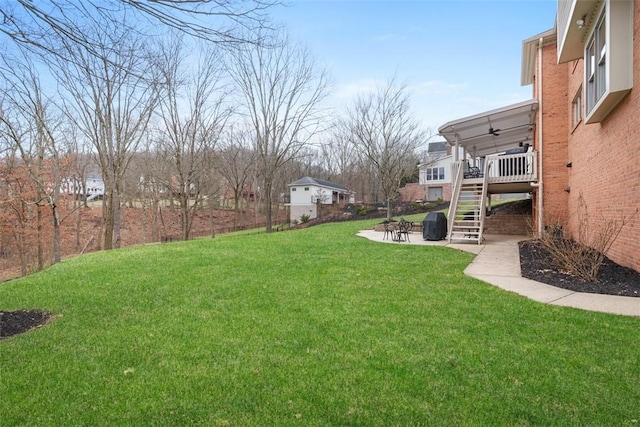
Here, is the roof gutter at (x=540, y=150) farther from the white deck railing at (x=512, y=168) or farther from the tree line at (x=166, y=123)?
the tree line at (x=166, y=123)

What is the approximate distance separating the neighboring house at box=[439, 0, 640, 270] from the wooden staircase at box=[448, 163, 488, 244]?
0.05 meters

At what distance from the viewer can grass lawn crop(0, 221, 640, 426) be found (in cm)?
239

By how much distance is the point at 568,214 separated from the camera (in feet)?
35.5

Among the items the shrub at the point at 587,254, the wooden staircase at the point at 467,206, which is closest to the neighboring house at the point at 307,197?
the wooden staircase at the point at 467,206

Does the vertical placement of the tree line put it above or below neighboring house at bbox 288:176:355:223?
above

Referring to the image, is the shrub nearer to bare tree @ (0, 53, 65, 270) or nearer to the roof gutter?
the roof gutter

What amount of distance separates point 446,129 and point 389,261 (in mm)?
6775

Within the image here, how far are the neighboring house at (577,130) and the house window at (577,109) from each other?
0.03 meters

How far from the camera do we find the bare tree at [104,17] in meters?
→ 3.45

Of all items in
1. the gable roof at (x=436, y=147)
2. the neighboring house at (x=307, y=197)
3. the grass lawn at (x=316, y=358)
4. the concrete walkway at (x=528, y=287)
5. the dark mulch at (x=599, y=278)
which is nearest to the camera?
the grass lawn at (x=316, y=358)

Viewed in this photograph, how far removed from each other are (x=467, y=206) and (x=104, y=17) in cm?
1152

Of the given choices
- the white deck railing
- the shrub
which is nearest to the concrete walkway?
the shrub

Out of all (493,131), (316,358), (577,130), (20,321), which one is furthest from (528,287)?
(493,131)

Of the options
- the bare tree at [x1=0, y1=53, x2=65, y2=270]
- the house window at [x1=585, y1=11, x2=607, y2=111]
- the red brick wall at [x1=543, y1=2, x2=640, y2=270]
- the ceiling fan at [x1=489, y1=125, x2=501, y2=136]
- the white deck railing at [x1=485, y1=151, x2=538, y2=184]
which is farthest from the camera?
the ceiling fan at [x1=489, y1=125, x2=501, y2=136]
